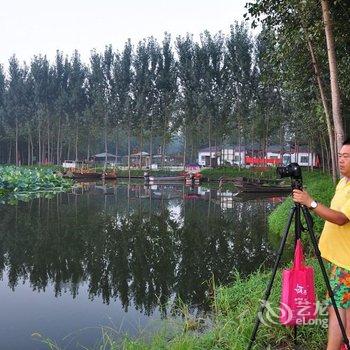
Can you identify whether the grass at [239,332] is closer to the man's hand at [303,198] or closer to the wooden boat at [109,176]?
the man's hand at [303,198]

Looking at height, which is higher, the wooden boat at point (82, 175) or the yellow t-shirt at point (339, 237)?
the yellow t-shirt at point (339, 237)

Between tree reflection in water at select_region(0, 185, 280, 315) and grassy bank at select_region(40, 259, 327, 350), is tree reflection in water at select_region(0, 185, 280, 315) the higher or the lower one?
the lower one

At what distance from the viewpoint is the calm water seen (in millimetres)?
6219

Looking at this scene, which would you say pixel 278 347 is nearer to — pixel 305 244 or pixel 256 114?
pixel 305 244

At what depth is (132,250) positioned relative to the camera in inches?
420

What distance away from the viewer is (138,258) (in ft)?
32.4

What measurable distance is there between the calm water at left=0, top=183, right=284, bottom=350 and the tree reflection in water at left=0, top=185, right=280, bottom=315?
0.02 metres

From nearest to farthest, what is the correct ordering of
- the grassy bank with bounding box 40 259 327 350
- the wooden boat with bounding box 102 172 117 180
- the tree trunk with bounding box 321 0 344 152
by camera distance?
the grassy bank with bounding box 40 259 327 350, the tree trunk with bounding box 321 0 344 152, the wooden boat with bounding box 102 172 117 180

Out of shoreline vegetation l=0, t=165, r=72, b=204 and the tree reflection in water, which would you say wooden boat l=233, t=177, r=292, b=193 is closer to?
the tree reflection in water

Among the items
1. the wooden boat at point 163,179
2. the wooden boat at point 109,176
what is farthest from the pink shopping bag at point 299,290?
the wooden boat at point 109,176

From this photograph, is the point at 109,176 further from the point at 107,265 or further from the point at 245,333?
the point at 245,333

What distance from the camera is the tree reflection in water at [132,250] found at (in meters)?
7.79

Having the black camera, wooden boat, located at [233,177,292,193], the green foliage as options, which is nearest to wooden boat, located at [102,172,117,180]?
the green foliage

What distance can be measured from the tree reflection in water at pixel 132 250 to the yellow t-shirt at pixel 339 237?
3.65 metres
